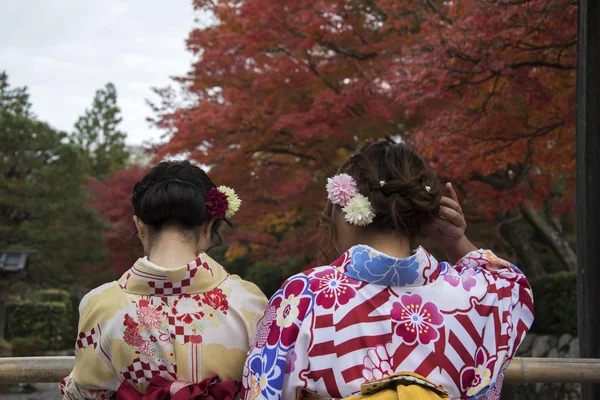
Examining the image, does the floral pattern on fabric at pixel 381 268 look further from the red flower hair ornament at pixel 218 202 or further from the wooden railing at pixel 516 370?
the wooden railing at pixel 516 370

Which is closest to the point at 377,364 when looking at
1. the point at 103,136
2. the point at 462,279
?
the point at 462,279

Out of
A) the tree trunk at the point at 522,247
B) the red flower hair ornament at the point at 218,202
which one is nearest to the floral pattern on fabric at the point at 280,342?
the red flower hair ornament at the point at 218,202

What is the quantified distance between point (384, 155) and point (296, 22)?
248 inches

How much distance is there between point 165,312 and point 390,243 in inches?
25.0

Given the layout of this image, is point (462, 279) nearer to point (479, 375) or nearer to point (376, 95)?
point (479, 375)

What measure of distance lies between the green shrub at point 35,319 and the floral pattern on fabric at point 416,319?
16174mm

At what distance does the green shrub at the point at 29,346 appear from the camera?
13.9 metres

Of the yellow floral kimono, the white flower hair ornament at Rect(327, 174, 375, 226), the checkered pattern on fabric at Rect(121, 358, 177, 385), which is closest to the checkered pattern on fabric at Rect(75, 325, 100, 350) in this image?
the yellow floral kimono

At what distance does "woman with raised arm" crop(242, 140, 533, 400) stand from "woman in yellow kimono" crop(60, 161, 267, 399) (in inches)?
6.9

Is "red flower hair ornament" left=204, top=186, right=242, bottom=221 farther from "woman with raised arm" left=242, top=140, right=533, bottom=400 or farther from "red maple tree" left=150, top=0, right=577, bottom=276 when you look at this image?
"red maple tree" left=150, top=0, right=577, bottom=276

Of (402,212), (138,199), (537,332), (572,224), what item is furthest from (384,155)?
(572,224)

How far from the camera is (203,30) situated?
29.4 feet

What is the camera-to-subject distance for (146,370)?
1765 mm

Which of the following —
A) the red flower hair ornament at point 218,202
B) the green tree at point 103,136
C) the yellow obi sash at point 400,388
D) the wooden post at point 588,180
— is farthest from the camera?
the green tree at point 103,136
